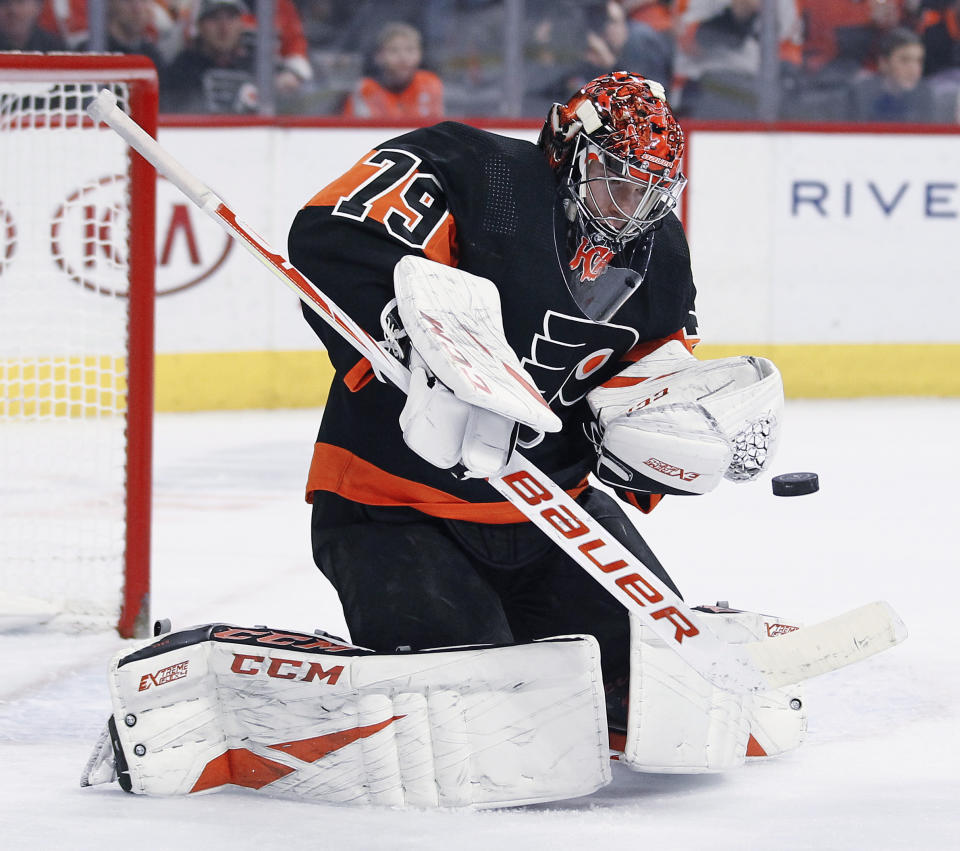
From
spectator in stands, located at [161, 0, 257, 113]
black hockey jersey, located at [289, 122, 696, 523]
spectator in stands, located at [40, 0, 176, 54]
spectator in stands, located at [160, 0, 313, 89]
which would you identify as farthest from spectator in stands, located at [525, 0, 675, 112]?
black hockey jersey, located at [289, 122, 696, 523]

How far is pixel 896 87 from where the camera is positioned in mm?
5859

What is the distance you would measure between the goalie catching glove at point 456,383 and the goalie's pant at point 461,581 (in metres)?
0.28

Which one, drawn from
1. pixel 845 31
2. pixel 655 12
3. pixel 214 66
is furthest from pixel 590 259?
pixel 845 31

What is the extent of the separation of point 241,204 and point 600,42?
1406mm

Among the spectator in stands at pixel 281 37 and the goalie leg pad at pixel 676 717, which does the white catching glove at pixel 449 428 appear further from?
the spectator in stands at pixel 281 37

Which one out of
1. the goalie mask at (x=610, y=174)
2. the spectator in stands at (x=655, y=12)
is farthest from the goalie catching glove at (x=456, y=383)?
the spectator in stands at (x=655, y=12)

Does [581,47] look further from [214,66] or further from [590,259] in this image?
[590,259]

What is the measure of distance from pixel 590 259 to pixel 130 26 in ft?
12.3

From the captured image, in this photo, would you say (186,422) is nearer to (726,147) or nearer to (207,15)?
(207,15)

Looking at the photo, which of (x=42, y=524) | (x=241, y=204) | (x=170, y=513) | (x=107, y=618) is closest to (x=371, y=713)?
(x=107, y=618)

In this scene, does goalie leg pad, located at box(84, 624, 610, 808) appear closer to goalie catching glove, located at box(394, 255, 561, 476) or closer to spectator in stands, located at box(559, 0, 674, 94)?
goalie catching glove, located at box(394, 255, 561, 476)

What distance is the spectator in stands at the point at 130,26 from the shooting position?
17.3 ft

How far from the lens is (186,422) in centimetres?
517

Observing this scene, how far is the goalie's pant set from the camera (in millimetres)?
1957
